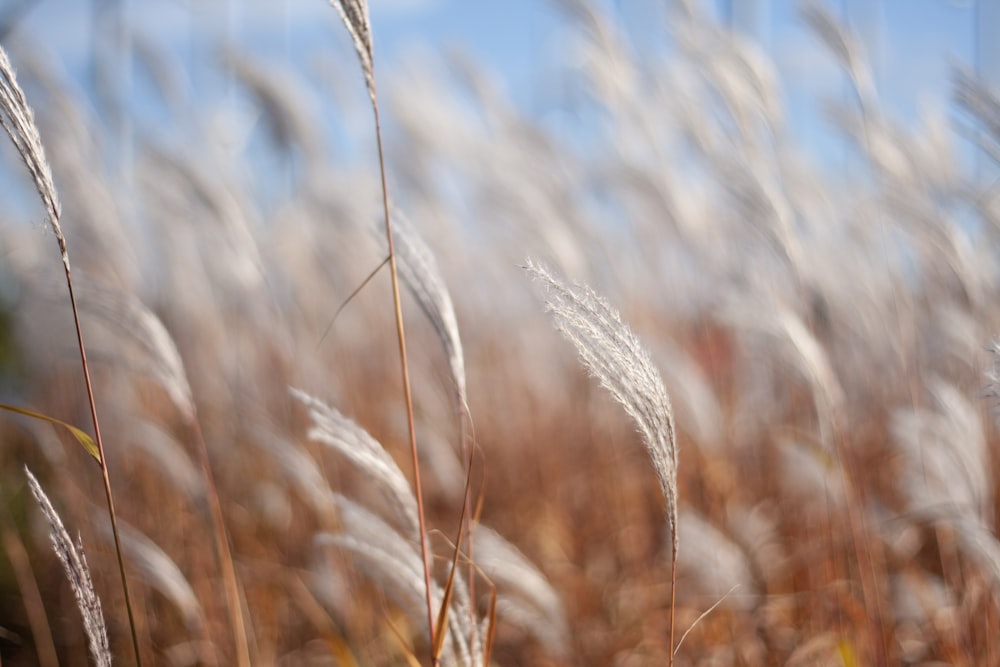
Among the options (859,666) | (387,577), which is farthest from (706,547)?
(387,577)

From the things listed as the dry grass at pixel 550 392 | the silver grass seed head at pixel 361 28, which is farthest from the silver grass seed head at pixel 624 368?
the silver grass seed head at pixel 361 28

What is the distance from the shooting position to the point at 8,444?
3191 millimetres

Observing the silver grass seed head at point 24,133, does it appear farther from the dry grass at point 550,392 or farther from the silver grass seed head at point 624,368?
the silver grass seed head at point 624,368

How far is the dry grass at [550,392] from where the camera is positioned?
4.36ft

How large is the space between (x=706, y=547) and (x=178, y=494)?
5.81 feet

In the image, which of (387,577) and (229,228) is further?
(229,228)

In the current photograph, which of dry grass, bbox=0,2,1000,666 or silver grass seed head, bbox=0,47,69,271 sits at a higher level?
silver grass seed head, bbox=0,47,69,271

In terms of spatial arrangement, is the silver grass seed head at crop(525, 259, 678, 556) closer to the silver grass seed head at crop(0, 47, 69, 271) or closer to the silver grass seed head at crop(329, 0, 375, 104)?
the silver grass seed head at crop(329, 0, 375, 104)

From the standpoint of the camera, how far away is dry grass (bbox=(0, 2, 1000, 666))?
133 centimetres

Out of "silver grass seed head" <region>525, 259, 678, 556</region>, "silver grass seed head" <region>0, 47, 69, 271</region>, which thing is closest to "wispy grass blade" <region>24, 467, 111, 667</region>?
"silver grass seed head" <region>0, 47, 69, 271</region>

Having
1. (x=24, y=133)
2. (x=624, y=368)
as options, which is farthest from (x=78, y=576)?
(x=624, y=368)

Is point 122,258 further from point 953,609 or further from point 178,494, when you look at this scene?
point 953,609

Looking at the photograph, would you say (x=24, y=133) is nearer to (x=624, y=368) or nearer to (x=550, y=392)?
(x=624, y=368)

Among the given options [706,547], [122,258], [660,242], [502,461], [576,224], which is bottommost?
[502,461]
